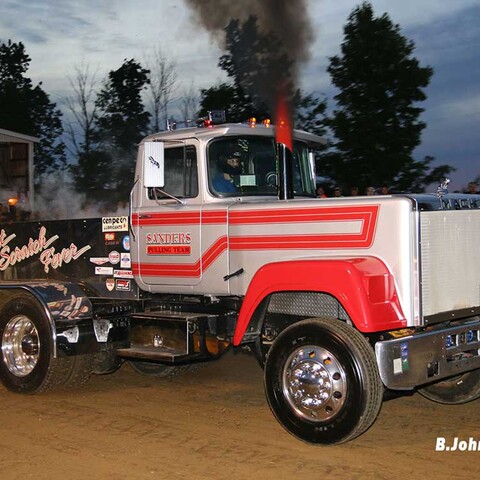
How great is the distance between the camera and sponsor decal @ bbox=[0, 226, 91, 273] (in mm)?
7344

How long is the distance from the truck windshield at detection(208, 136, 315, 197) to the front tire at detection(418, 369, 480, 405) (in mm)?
2264

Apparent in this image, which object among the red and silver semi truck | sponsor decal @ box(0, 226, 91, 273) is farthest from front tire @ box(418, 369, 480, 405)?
sponsor decal @ box(0, 226, 91, 273)

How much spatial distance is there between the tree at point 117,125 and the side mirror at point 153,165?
44.0 ft

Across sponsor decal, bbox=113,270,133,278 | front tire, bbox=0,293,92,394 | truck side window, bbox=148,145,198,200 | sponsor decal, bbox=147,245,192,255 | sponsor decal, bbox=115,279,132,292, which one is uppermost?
truck side window, bbox=148,145,198,200

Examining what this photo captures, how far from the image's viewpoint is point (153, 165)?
6035 mm

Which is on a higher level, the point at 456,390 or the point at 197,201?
the point at 197,201

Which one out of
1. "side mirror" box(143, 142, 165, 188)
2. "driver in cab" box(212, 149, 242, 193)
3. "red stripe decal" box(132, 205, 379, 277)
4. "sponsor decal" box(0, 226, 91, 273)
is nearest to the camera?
"red stripe decal" box(132, 205, 379, 277)

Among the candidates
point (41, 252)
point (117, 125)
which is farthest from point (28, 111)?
point (41, 252)

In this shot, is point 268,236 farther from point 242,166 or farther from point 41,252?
point 41,252

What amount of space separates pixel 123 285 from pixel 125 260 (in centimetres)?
26

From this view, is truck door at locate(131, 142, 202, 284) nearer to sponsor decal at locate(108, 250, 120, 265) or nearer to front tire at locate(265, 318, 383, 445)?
sponsor decal at locate(108, 250, 120, 265)

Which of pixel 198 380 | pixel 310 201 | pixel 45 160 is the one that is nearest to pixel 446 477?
pixel 310 201

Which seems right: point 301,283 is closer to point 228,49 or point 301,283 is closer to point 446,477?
point 446,477

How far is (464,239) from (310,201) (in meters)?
1.25
